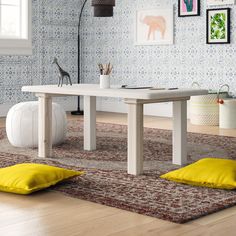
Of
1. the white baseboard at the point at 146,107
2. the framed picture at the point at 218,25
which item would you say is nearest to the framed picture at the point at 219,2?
the framed picture at the point at 218,25

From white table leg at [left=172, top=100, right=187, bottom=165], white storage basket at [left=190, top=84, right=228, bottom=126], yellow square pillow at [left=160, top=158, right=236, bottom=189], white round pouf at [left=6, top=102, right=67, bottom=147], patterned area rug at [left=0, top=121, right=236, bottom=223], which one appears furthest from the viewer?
white storage basket at [left=190, top=84, right=228, bottom=126]

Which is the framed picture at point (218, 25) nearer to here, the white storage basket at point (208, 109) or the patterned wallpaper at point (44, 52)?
the white storage basket at point (208, 109)

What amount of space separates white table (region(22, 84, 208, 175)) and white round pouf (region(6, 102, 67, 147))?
10.4 inches

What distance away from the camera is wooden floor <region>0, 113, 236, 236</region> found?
8.86 feet

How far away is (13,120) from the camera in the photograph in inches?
199

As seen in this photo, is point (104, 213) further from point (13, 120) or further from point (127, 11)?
point (127, 11)

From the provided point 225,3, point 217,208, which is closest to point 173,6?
point 225,3

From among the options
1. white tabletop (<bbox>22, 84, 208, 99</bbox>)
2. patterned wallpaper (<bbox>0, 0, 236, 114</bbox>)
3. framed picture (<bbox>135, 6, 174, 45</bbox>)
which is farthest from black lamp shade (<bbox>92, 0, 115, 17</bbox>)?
framed picture (<bbox>135, 6, 174, 45</bbox>)

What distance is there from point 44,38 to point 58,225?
5.73 metres

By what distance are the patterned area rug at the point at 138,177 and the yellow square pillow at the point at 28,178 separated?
0.26ft

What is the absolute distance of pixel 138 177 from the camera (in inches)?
152

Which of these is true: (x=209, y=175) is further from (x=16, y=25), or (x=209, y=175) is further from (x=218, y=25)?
(x=16, y=25)

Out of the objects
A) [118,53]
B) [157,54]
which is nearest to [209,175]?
[157,54]

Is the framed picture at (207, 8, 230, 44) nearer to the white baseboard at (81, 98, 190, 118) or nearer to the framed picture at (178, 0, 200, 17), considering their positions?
the framed picture at (178, 0, 200, 17)
